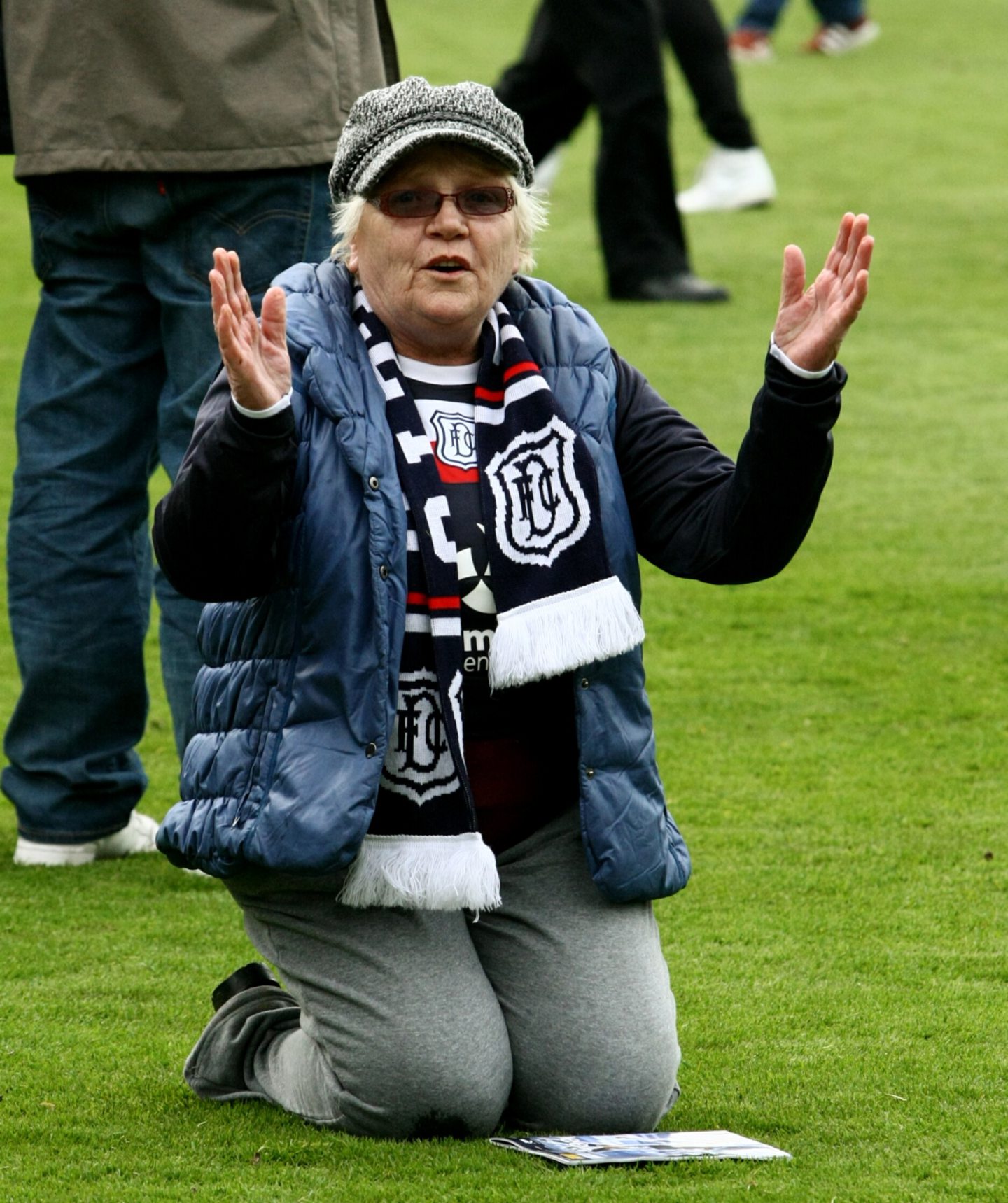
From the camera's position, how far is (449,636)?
2975 mm

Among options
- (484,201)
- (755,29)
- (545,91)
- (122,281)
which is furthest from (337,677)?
(755,29)

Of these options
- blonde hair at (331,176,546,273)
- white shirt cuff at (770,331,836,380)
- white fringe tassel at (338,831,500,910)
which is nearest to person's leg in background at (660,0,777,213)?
blonde hair at (331,176,546,273)

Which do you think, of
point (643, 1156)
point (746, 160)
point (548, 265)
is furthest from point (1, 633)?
point (746, 160)

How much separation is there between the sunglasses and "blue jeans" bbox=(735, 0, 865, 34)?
43.6ft

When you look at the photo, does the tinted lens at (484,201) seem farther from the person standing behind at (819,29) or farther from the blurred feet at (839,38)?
the blurred feet at (839,38)

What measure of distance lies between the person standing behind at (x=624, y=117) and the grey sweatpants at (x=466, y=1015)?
5.98m

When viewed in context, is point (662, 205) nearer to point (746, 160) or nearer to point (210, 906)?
point (746, 160)

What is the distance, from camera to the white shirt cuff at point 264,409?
2.78m

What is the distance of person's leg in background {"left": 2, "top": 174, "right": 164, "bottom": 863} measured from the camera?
403cm

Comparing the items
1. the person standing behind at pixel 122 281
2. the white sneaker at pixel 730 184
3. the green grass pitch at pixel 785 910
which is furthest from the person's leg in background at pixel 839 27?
the person standing behind at pixel 122 281

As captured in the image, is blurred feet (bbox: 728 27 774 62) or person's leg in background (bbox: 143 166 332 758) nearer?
person's leg in background (bbox: 143 166 332 758)

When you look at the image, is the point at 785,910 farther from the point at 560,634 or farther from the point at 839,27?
the point at 839,27

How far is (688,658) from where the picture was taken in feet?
17.7

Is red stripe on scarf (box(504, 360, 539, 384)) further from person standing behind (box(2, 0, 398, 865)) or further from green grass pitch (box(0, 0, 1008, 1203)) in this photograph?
green grass pitch (box(0, 0, 1008, 1203))
